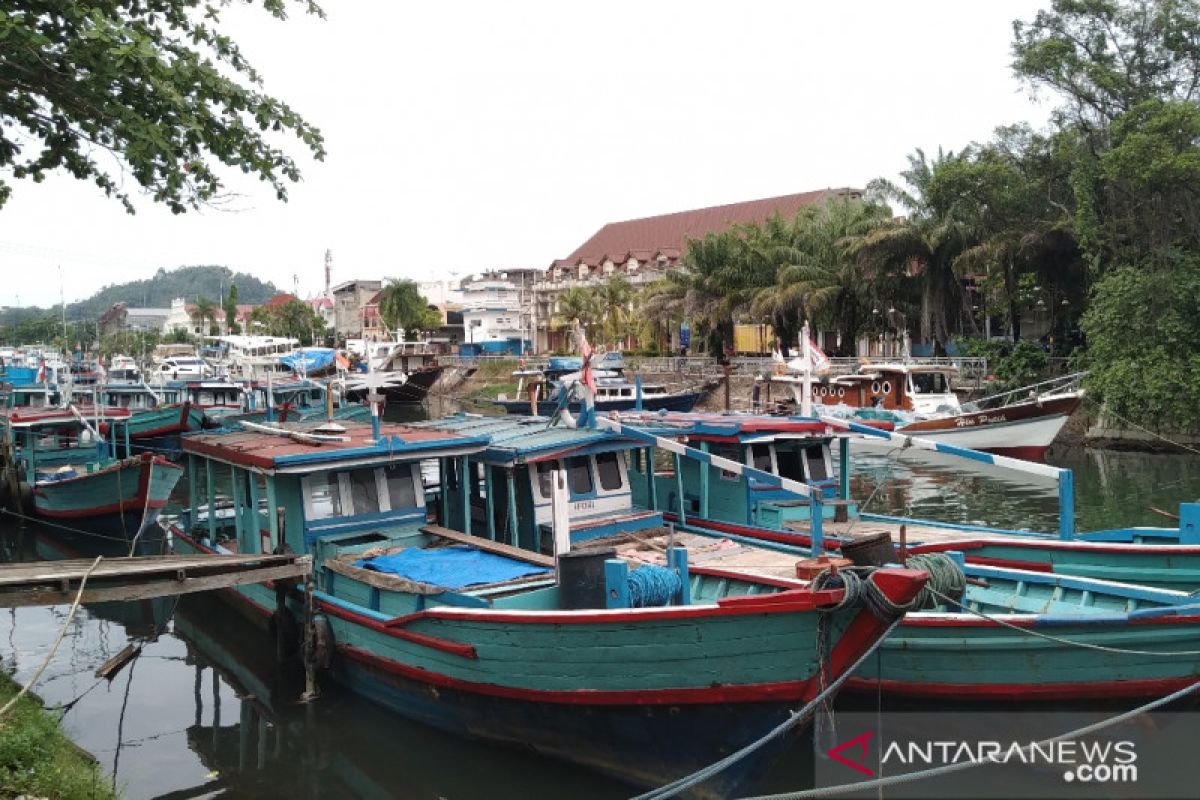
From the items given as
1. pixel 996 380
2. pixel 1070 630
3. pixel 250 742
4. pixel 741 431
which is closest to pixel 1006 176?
pixel 996 380

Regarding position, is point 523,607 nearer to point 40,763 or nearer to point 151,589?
point 151,589

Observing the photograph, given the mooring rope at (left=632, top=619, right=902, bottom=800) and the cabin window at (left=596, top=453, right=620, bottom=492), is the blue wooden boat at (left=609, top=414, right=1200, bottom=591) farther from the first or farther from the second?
the mooring rope at (left=632, top=619, right=902, bottom=800)

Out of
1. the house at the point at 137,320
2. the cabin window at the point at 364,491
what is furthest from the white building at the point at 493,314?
the house at the point at 137,320

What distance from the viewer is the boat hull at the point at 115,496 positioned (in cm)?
2184

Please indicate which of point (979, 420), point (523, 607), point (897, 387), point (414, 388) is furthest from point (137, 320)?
point (523, 607)

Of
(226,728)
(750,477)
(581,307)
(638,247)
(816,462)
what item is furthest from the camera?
(638,247)

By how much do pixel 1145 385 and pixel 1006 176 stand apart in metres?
10.1

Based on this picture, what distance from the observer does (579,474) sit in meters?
13.8

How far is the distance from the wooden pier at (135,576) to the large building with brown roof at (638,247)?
55994 millimetres

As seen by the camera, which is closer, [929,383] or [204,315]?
[929,383]

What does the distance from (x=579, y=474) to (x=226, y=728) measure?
5623 millimetres

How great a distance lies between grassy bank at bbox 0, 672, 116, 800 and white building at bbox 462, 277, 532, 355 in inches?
2808

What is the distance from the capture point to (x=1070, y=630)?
9.80m

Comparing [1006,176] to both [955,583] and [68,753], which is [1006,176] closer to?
[955,583]
